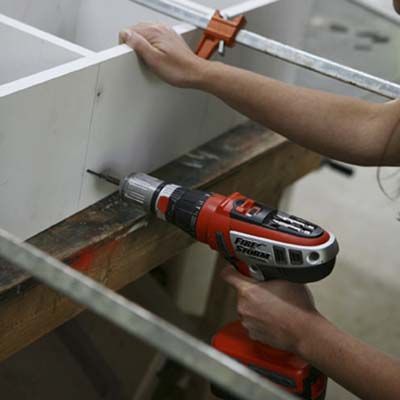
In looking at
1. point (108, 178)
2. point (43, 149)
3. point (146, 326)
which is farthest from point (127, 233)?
point (146, 326)

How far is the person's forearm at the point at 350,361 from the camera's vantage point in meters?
1.05

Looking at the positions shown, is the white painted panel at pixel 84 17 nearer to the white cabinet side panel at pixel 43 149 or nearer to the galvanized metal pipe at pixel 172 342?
the white cabinet side panel at pixel 43 149

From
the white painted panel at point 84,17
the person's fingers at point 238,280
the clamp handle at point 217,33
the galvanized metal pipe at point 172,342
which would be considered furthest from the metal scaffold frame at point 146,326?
the white painted panel at point 84,17

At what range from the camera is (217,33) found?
1357 millimetres

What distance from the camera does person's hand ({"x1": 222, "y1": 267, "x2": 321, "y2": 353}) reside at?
1.14 meters

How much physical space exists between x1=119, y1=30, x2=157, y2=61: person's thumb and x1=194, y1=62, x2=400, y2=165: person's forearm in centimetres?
9

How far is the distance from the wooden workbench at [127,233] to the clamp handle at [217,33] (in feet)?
0.64

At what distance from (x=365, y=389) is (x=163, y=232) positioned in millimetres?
409

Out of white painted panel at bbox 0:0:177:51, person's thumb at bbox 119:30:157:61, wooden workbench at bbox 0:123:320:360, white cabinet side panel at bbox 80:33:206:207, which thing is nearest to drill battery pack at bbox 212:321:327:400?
wooden workbench at bbox 0:123:320:360

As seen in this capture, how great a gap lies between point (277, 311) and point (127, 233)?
25cm

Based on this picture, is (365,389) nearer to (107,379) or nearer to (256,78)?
(256,78)

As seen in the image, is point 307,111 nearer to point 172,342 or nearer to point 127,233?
point 127,233

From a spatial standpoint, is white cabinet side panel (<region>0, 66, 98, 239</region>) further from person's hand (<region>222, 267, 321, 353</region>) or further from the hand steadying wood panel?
person's hand (<region>222, 267, 321, 353</region>)

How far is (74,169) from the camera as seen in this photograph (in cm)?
122
